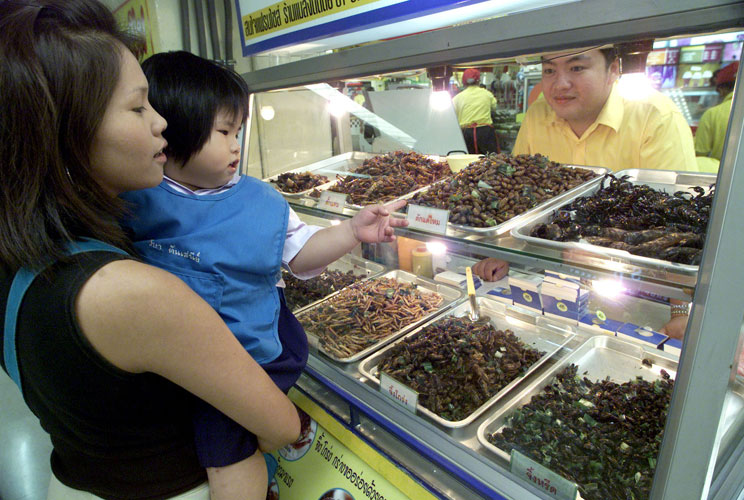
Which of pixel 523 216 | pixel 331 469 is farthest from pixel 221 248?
pixel 523 216

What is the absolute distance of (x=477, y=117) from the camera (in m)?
3.80

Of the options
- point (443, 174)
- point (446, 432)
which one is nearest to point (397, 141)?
point (443, 174)

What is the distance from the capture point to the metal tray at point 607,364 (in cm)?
149

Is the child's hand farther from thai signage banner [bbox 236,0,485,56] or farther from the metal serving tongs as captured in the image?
thai signage banner [bbox 236,0,485,56]

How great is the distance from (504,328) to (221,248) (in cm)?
122

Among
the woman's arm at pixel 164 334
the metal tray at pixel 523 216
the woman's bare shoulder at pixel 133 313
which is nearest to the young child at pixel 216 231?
the woman's arm at pixel 164 334

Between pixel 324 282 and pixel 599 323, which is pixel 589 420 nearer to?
pixel 599 323

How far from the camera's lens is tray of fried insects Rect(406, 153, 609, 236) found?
154 centimetres

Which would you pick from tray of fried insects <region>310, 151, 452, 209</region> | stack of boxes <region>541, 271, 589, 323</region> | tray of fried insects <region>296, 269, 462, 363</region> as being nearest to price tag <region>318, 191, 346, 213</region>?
tray of fried insects <region>310, 151, 452, 209</region>

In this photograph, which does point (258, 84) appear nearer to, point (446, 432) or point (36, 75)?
point (36, 75)

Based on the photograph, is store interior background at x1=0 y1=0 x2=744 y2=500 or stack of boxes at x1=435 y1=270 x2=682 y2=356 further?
store interior background at x1=0 y1=0 x2=744 y2=500

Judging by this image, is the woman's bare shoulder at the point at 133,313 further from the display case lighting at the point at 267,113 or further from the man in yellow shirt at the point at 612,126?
the display case lighting at the point at 267,113

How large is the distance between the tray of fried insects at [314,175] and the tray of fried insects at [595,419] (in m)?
1.52

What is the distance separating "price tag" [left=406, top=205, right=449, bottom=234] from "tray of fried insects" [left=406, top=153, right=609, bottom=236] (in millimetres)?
41
